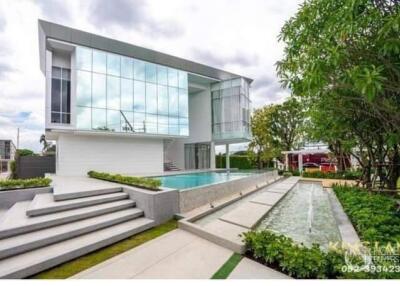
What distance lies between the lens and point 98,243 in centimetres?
525

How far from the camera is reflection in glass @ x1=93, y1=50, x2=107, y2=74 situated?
16469 mm

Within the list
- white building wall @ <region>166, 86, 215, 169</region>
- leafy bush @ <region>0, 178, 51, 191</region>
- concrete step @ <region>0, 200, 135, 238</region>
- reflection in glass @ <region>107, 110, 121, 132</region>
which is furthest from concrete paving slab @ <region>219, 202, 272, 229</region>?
white building wall @ <region>166, 86, 215, 169</region>

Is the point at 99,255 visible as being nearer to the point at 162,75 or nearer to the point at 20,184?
the point at 20,184

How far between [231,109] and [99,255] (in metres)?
20.0

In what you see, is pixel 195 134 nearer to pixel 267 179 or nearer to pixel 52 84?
pixel 267 179

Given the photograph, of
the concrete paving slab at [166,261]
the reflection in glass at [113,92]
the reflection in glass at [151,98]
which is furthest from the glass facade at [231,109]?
the concrete paving slab at [166,261]

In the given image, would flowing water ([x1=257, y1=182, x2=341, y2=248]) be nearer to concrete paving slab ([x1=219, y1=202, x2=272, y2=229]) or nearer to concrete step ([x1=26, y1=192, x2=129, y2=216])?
concrete paving slab ([x1=219, y1=202, x2=272, y2=229])

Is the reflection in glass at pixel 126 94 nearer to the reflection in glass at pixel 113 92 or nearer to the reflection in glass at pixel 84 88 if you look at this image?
the reflection in glass at pixel 113 92

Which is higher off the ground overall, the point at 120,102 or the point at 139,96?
the point at 139,96

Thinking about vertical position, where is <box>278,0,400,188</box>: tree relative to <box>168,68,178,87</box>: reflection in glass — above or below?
below

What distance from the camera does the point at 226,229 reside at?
20.0 feet

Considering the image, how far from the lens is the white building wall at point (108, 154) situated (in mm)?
16250

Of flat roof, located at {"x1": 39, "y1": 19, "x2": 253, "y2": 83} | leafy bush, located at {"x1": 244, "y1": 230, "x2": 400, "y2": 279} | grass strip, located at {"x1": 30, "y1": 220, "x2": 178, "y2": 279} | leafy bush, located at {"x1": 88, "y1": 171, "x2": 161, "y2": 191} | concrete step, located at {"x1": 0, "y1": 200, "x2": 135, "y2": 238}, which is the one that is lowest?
grass strip, located at {"x1": 30, "y1": 220, "x2": 178, "y2": 279}

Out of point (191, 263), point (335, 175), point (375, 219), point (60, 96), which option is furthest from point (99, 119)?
point (335, 175)
